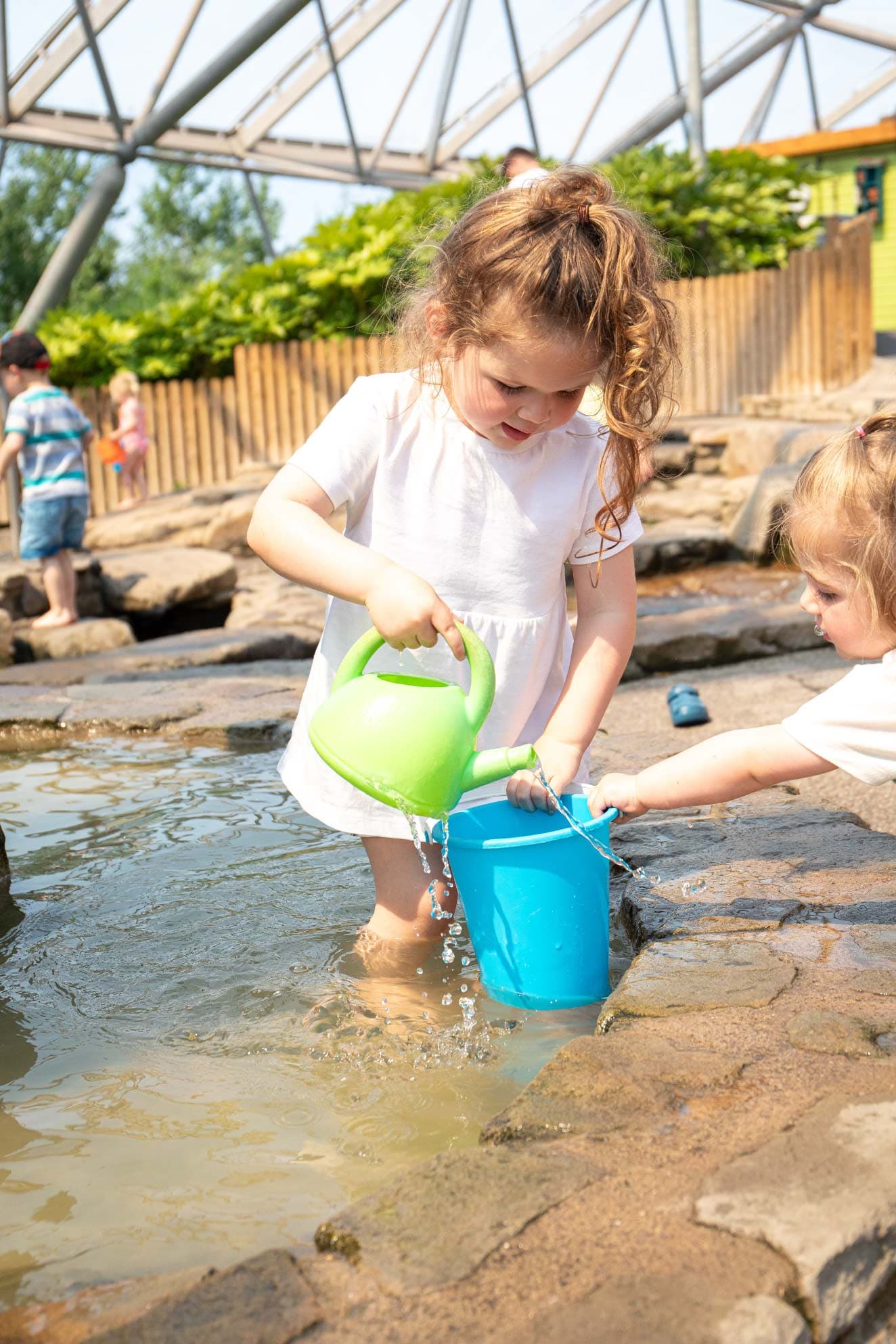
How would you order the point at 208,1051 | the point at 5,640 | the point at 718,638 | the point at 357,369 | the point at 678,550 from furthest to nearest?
1. the point at 357,369
2. the point at 678,550
3. the point at 5,640
4. the point at 718,638
5. the point at 208,1051

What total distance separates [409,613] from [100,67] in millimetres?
10457

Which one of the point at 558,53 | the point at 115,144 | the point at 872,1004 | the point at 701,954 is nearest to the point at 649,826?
the point at 701,954

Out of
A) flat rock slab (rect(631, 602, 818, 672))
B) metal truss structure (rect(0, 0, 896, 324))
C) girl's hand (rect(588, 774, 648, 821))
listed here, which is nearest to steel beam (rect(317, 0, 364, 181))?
metal truss structure (rect(0, 0, 896, 324))

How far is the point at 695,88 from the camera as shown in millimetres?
12273

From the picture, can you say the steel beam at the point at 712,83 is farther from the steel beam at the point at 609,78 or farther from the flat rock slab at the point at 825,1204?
the flat rock slab at the point at 825,1204

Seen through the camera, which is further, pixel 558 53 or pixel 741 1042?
pixel 558 53

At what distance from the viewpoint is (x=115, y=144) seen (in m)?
11.7

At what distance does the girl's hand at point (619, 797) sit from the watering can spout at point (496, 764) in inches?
5.3

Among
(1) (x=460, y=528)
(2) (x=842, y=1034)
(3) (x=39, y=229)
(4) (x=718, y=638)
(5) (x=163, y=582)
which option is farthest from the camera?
(3) (x=39, y=229)

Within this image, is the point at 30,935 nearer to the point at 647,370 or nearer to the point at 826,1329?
the point at 647,370

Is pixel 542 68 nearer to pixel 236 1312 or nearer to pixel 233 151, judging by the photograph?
pixel 233 151

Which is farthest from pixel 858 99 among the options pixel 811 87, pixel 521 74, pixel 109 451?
pixel 109 451

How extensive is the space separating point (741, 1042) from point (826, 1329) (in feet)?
1.85

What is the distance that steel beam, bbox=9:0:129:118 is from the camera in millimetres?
11344
